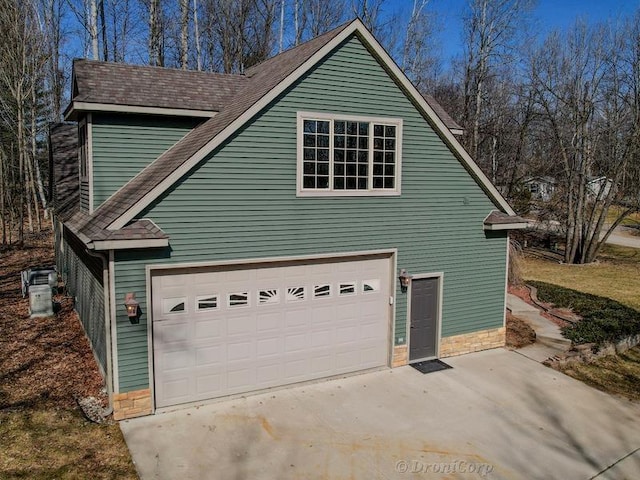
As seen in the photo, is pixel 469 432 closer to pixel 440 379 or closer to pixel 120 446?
pixel 440 379

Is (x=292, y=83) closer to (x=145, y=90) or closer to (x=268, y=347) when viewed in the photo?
(x=145, y=90)

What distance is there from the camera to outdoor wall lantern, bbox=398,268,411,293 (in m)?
11.0

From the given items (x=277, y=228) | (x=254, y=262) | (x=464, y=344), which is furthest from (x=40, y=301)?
(x=464, y=344)

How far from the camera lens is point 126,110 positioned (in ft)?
33.6

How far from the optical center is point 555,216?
30031mm

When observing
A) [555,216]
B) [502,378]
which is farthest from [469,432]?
[555,216]

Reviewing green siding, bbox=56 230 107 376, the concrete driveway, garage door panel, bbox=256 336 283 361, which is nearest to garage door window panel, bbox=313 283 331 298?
garage door panel, bbox=256 336 283 361

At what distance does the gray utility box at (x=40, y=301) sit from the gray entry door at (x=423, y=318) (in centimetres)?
964

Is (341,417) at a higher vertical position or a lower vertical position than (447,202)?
lower

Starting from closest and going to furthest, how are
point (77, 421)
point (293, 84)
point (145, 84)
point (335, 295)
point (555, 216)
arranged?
point (77, 421)
point (293, 84)
point (335, 295)
point (145, 84)
point (555, 216)

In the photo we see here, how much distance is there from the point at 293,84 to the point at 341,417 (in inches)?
243

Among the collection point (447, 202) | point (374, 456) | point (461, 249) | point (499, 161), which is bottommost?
point (374, 456)

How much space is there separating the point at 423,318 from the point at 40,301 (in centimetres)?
1004

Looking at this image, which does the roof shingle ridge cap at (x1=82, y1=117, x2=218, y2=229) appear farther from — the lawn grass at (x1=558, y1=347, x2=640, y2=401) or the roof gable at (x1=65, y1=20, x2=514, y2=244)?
the lawn grass at (x1=558, y1=347, x2=640, y2=401)
